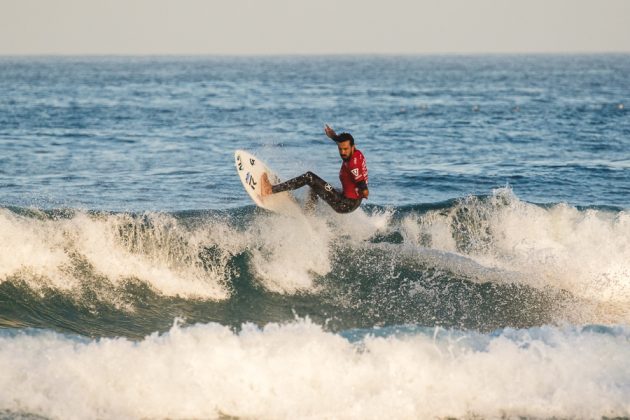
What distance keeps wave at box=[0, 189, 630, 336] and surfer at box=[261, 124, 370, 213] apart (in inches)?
36.6

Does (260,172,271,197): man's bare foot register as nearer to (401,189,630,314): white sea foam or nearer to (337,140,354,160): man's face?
(337,140,354,160): man's face

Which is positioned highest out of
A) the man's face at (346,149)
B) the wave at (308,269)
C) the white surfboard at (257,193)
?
the man's face at (346,149)

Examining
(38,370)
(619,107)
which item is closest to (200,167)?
(38,370)

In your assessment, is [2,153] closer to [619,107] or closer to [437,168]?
[437,168]

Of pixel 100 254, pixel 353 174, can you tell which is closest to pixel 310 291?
pixel 353 174

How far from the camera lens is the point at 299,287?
12531 millimetres

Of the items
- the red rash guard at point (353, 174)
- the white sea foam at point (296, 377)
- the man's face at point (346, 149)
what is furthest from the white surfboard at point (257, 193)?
the white sea foam at point (296, 377)

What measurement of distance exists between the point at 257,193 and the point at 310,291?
6.42ft

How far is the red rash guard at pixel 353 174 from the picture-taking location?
12219mm

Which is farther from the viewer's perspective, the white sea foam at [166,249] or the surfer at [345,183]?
the surfer at [345,183]

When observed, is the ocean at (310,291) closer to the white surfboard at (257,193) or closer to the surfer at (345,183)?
the white surfboard at (257,193)

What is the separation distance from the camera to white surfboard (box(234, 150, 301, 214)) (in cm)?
1334

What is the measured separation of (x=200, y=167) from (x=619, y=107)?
30.7 metres

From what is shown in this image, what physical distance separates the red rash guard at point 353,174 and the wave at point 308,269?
1.24 m
